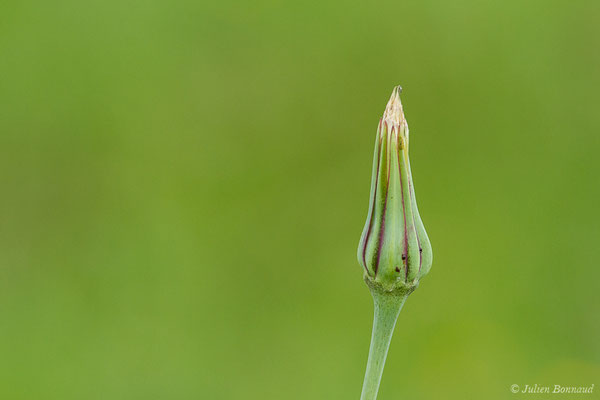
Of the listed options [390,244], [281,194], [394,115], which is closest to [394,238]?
[390,244]

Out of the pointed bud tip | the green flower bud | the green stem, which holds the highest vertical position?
the pointed bud tip

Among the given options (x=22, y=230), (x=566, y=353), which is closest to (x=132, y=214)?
(x=22, y=230)

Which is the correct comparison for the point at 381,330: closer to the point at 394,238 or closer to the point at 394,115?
the point at 394,238

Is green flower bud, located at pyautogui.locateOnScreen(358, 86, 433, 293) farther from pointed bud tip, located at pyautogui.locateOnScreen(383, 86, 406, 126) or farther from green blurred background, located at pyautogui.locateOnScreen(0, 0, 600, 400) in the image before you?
green blurred background, located at pyautogui.locateOnScreen(0, 0, 600, 400)

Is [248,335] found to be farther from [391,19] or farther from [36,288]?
[391,19]

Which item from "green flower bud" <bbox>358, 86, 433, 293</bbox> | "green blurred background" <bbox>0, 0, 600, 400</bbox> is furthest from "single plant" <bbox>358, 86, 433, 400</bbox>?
"green blurred background" <bbox>0, 0, 600, 400</bbox>

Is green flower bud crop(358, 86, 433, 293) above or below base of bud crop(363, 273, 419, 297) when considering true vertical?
above

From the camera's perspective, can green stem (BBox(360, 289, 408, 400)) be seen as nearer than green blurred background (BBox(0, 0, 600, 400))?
Yes
